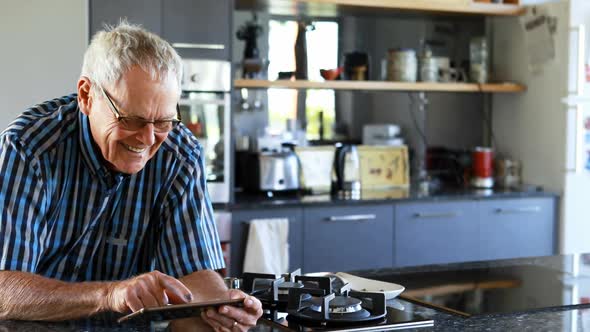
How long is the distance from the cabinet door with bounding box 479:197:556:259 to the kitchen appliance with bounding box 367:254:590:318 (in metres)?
2.01

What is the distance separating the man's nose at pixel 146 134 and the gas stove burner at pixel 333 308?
44 centimetres

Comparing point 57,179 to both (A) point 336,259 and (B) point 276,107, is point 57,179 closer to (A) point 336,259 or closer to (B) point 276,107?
(A) point 336,259

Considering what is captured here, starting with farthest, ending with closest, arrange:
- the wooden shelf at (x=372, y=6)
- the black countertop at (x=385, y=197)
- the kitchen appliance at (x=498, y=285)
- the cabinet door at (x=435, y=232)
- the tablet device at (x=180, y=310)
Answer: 1. the wooden shelf at (x=372, y=6)
2. the cabinet door at (x=435, y=232)
3. the black countertop at (x=385, y=197)
4. the kitchen appliance at (x=498, y=285)
5. the tablet device at (x=180, y=310)

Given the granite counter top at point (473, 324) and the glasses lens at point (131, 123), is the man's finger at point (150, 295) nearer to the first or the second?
the granite counter top at point (473, 324)

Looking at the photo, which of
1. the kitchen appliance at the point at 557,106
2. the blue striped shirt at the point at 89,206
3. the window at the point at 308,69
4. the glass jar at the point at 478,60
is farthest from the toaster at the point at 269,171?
the blue striped shirt at the point at 89,206

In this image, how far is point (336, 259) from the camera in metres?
4.39

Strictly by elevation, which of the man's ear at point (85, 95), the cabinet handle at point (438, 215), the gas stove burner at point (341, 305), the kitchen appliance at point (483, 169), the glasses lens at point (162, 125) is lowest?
the cabinet handle at point (438, 215)

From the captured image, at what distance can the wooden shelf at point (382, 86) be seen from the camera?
4551 mm

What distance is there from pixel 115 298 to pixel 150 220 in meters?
0.43

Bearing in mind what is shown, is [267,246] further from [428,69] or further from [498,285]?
[498,285]

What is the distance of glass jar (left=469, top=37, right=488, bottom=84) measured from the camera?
5215mm

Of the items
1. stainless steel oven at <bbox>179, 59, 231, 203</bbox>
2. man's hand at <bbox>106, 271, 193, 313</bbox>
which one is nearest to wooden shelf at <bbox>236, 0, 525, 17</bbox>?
stainless steel oven at <bbox>179, 59, 231, 203</bbox>

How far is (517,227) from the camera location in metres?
4.84

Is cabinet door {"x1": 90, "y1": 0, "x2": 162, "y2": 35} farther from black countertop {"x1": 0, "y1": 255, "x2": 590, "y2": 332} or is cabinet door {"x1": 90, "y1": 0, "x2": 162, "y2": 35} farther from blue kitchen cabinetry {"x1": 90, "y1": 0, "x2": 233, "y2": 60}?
black countertop {"x1": 0, "y1": 255, "x2": 590, "y2": 332}
